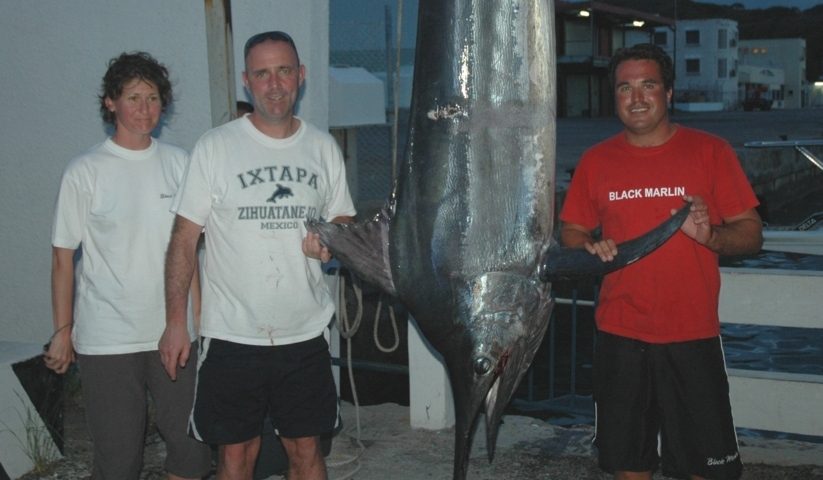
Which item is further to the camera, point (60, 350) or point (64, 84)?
point (64, 84)

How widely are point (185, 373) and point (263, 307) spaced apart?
0.36m

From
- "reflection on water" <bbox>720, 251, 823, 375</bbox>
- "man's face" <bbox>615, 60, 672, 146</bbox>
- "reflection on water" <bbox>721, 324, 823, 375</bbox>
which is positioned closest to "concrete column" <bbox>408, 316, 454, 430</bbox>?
"man's face" <bbox>615, 60, 672, 146</bbox>

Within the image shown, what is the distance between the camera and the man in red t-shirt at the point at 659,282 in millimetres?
2412

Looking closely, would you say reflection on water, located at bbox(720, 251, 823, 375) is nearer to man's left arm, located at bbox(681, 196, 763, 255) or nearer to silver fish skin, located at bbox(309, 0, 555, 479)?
man's left arm, located at bbox(681, 196, 763, 255)

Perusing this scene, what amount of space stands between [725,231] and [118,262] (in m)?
1.56

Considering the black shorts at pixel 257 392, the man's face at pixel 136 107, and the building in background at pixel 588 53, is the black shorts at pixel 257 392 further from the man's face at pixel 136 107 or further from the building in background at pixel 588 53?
the building in background at pixel 588 53

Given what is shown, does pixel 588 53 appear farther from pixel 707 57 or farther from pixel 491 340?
pixel 491 340

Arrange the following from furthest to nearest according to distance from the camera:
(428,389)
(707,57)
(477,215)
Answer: (707,57)
(428,389)
(477,215)

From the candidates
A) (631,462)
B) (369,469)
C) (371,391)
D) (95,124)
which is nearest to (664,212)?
(631,462)

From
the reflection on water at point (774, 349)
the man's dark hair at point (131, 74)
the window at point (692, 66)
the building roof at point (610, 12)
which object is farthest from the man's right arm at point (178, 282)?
the window at point (692, 66)

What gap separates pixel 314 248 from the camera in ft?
8.02

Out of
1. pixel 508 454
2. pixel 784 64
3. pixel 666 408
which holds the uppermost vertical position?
pixel 784 64

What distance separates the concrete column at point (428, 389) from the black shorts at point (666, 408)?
1187mm

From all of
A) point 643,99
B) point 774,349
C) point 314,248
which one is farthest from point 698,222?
point 774,349
